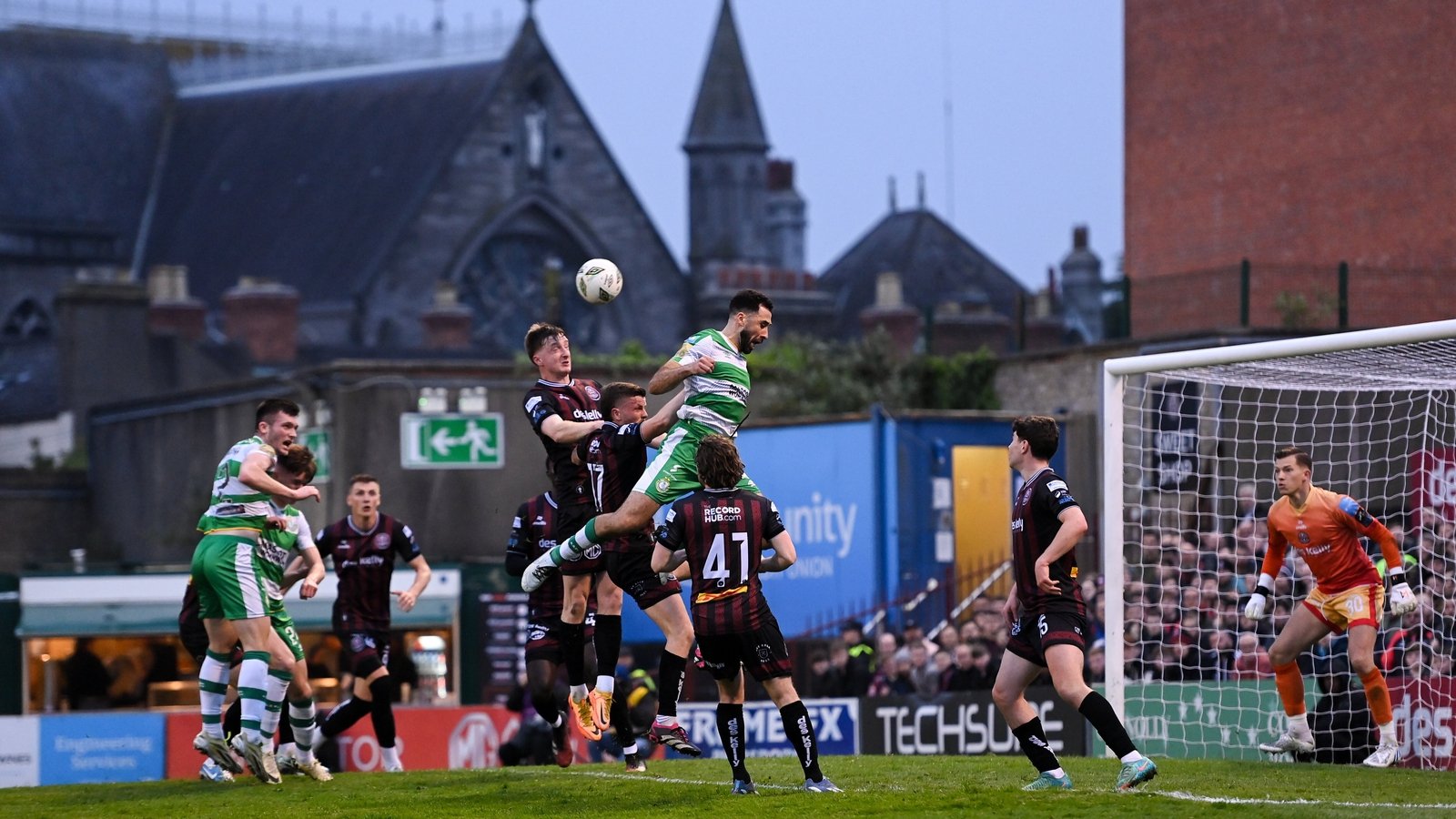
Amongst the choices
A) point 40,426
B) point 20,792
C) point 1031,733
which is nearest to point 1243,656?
point 1031,733

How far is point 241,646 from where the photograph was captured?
16031mm

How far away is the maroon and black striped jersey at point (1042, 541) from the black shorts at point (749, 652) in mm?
1516

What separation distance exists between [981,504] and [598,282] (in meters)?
16.3

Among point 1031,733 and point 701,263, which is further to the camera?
point 701,263

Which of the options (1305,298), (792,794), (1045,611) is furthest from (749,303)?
(1305,298)

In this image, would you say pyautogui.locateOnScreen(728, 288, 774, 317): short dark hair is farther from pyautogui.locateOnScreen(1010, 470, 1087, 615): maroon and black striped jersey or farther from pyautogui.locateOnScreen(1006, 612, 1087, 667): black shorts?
pyautogui.locateOnScreen(1006, 612, 1087, 667): black shorts

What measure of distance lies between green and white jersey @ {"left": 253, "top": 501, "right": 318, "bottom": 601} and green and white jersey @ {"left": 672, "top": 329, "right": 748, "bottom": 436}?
3403mm

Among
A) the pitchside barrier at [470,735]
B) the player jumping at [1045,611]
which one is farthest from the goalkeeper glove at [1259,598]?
the pitchside barrier at [470,735]

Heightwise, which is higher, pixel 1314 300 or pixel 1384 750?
pixel 1314 300

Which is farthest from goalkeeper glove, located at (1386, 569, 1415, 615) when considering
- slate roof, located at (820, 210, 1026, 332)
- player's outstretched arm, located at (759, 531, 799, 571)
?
slate roof, located at (820, 210, 1026, 332)

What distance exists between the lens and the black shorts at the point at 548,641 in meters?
15.2

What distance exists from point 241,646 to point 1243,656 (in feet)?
33.1

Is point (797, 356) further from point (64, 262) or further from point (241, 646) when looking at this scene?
point (64, 262)

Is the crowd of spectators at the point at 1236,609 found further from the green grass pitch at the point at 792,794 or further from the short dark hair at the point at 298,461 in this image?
the short dark hair at the point at 298,461
